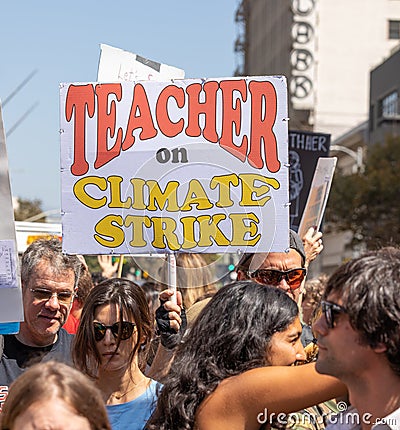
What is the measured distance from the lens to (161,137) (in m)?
4.84

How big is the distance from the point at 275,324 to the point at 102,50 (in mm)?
2254

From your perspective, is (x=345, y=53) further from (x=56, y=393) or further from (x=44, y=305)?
(x=56, y=393)

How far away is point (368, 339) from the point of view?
3080 millimetres

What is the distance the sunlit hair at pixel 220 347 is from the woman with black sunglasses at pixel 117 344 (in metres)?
0.52

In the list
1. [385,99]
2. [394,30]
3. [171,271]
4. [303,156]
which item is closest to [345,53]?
[394,30]

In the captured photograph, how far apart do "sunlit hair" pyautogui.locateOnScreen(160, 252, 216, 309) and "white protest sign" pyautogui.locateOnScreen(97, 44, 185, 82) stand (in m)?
0.90

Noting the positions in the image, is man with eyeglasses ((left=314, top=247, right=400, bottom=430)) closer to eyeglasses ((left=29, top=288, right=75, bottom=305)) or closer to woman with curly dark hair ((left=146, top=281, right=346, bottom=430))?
woman with curly dark hair ((left=146, top=281, right=346, bottom=430))

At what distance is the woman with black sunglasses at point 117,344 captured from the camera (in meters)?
4.19

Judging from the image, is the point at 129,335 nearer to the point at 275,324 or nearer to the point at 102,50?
the point at 275,324

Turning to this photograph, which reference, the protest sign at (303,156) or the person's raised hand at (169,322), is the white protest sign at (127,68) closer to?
the person's raised hand at (169,322)

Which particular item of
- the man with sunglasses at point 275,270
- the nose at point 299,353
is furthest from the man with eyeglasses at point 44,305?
the nose at point 299,353

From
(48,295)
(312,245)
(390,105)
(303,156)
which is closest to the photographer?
(48,295)

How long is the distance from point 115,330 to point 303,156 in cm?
503

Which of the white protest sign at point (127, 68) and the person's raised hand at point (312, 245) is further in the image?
the person's raised hand at point (312, 245)
